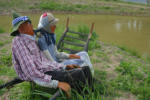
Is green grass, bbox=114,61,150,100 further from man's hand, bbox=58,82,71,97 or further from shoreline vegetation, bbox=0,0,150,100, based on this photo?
man's hand, bbox=58,82,71,97

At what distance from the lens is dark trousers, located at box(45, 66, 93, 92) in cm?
199

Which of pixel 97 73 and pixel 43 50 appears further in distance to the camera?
pixel 97 73

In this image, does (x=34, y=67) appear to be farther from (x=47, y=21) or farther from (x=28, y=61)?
(x=47, y=21)

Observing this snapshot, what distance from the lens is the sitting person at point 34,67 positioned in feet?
6.27

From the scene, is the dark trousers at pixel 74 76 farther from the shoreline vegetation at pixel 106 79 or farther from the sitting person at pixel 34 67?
the shoreline vegetation at pixel 106 79

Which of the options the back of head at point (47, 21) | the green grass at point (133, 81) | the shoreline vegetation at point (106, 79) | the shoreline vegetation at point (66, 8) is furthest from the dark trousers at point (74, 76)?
the shoreline vegetation at point (66, 8)

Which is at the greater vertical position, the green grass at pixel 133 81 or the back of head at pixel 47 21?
the back of head at pixel 47 21

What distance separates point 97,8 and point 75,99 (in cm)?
1151

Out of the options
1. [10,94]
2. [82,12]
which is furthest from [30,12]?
[10,94]

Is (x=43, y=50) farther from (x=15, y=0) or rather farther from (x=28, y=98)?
(x=15, y=0)

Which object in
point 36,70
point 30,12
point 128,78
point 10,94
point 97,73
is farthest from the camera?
point 30,12

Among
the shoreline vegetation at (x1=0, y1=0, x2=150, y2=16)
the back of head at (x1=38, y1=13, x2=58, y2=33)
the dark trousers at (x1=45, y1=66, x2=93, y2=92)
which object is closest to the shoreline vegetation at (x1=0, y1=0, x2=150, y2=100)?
the dark trousers at (x1=45, y1=66, x2=93, y2=92)

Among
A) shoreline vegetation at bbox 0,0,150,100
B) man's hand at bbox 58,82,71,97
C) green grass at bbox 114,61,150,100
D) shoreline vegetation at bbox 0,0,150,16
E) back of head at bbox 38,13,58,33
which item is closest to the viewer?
man's hand at bbox 58,82,71,97

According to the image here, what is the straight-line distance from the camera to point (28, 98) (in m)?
2.26
